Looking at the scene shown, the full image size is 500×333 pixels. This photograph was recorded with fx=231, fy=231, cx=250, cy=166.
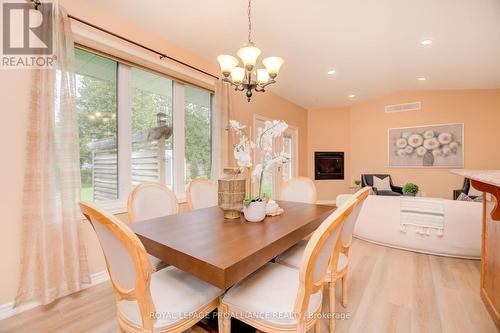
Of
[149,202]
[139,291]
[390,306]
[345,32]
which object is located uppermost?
[345,32]

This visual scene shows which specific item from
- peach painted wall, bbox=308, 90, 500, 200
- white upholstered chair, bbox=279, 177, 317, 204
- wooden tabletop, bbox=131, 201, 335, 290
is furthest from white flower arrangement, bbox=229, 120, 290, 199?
peach painted wall, bbox=308, 90, 500, 200

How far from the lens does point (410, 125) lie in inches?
217

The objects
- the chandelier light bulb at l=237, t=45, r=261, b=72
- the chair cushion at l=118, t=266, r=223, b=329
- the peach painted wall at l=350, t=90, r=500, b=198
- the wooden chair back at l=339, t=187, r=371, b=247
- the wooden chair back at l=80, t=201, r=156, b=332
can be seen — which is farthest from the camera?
the peach painted wall at l=350, t=90, r=500, b=198

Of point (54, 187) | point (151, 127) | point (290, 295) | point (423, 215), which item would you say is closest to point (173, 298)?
point (290, 295)

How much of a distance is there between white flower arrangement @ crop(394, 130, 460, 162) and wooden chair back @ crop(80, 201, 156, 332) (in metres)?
6.22

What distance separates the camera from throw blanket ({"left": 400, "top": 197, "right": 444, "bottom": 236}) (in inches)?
107

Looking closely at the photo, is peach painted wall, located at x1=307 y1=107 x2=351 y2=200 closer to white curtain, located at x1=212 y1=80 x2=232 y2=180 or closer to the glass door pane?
white curtain, located at x1=212 y1=80 x2=232 y2=180

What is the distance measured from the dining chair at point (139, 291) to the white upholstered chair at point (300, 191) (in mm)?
1572

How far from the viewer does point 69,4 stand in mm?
2025

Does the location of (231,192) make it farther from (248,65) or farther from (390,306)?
(390,306)

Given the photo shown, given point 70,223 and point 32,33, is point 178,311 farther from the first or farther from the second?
point 32,33

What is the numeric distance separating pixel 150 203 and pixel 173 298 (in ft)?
3.21

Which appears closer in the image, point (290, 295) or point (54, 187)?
point (290, 295)

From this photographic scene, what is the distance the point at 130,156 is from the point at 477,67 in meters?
5.40
